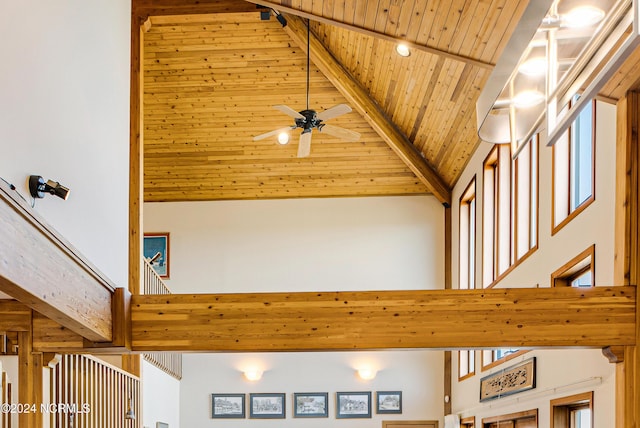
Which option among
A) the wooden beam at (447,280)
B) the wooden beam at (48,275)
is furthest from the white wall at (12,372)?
the wooden beam at (447,280)

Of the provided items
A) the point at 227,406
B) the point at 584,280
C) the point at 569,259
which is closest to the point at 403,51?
the point at 569,259

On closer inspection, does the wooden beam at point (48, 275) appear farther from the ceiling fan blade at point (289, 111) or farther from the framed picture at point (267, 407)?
the framed picture at point (267, 407)

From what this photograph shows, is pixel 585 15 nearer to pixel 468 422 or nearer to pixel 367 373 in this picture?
pixel 468 422

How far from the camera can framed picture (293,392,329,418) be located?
37.9 ft

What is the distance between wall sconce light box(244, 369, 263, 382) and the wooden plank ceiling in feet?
8.57

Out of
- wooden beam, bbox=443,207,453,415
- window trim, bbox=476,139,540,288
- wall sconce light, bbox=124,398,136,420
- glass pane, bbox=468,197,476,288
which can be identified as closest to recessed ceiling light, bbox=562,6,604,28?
window trim, bbox=476,139,540,288

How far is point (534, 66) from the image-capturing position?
2.66 m

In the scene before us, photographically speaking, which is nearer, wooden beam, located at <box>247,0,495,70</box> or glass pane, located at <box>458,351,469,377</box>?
wooden beam, located at <box>247,0,495,70</box>

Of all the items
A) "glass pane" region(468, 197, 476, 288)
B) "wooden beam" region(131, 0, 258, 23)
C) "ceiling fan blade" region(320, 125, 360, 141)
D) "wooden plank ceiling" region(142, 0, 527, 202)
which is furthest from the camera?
"glass pane" region(468, 197, 476, 288)

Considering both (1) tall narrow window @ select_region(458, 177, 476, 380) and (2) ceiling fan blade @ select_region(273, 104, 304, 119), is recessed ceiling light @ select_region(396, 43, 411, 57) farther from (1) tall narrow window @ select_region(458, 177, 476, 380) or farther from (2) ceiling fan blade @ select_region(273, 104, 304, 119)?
(1) tall narrow window @ select_region(458, 177, 476, 380)

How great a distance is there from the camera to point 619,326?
558cm

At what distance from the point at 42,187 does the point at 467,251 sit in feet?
24.7

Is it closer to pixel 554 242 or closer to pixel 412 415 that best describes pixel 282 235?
pixel 412 415

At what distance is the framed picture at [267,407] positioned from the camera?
456 inches
